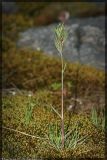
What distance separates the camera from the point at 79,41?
7559 mm

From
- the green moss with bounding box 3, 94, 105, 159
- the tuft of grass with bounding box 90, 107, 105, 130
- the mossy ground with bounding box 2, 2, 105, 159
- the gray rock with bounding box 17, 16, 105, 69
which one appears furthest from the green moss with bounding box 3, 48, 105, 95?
the tuft of grass with bounding box 90, 107, 105, 130

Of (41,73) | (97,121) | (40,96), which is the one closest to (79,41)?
(41,73)

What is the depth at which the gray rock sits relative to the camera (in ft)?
22.9

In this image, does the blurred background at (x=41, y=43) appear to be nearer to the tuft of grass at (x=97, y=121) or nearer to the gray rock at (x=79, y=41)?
the gray rock at (x=79, y=41)

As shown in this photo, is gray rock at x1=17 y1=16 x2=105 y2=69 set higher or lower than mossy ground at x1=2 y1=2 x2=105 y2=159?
higher

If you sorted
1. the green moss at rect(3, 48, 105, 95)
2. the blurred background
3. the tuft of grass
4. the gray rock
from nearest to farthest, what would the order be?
the tuft of grass → the green moss at rect(3, 48, 105, 95) → the blurred background → the gray rock

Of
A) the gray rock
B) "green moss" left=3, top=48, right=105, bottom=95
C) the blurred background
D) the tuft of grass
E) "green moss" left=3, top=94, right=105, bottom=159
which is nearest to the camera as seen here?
"green moss" left=3, top=94, right=105, bottom=159

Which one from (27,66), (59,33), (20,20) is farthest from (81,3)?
(59,33)

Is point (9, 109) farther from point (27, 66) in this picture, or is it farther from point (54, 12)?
point (54, 12)

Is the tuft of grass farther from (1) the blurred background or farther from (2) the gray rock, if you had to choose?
(2) the gray rock

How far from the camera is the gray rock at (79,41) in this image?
6973 mm

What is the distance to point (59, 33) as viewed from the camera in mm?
3932

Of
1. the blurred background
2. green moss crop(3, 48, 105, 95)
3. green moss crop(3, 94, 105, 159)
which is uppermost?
the blurred background

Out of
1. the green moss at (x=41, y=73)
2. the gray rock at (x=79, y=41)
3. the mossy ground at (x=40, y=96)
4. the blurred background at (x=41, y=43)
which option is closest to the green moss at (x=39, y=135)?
the mossy ground at (x=40, y=96)
